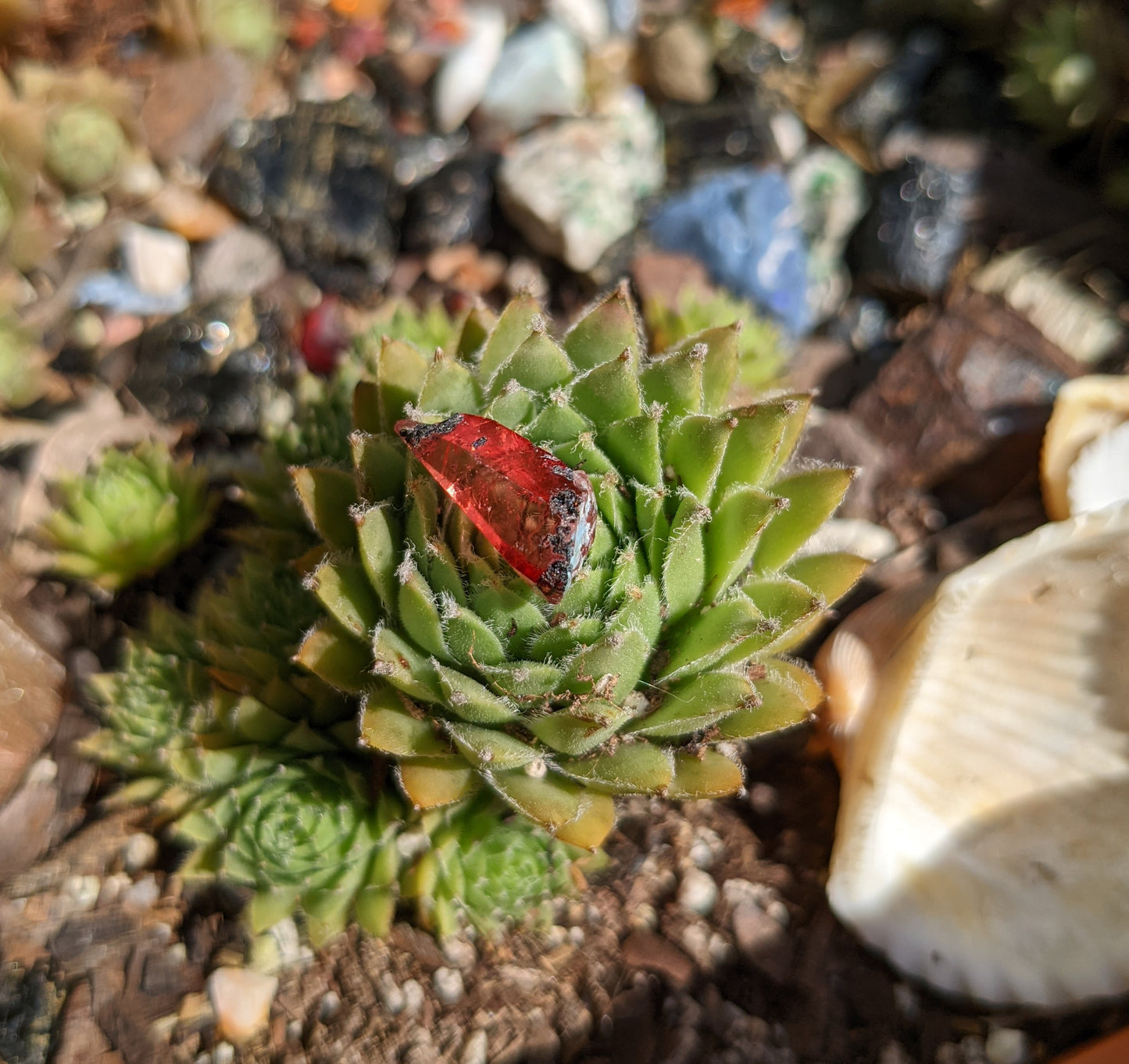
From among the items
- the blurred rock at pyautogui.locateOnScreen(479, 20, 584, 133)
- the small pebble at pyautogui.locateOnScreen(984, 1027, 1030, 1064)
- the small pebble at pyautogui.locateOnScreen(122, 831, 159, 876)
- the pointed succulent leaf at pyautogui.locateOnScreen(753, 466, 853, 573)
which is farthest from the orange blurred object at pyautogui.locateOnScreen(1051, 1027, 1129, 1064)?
the blurred rock at pyautogui.locateOnScreen(479, 20, 584, 133)

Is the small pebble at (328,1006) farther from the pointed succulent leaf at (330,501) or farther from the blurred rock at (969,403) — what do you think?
the blurred rock at (969,403)

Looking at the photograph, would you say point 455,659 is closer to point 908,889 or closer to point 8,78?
point 908,889

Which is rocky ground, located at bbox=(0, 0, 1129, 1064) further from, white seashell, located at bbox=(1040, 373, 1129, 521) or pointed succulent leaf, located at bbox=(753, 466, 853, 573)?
pointed succulent leaf, located at bbox=(753, 466, 853, 573)

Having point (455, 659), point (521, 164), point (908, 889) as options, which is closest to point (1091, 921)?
point (908, 889)

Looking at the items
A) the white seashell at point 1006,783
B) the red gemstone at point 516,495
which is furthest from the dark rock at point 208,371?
the white seashell at point 1006,783

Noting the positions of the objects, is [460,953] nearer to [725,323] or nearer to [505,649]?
[505,649]

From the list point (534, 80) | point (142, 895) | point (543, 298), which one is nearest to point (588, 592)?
point (142, 895)
